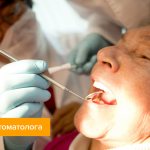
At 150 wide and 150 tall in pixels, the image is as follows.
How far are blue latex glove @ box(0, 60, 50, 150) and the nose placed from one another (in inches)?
6.3

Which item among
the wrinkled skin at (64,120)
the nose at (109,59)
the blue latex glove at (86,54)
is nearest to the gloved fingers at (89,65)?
the blue latex glove at (86,54)

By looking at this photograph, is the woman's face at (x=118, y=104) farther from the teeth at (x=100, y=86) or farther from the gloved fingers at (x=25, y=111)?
the gloved fingers at (x=25, y=111)

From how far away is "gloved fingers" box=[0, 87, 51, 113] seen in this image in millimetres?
917

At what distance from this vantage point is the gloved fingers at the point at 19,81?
93cm

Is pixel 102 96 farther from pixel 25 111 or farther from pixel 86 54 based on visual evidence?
pixel 86 54

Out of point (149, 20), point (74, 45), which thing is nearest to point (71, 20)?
point (74, 45)

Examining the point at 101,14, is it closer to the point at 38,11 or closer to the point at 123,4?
the point at 123,4

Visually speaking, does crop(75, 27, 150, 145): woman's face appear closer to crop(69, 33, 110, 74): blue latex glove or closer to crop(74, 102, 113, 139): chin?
crop(74, 102, 113, 139): chin

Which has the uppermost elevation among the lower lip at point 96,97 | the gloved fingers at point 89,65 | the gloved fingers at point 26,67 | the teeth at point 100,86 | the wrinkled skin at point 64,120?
the gloved fingers at point 26,67

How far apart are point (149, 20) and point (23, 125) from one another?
28.3 inches

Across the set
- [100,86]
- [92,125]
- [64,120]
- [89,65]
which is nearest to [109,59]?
[100,86]

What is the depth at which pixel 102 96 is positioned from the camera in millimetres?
951

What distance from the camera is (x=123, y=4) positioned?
Answer: 52.0 inches

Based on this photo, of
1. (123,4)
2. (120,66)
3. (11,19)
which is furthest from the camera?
(11,19)
